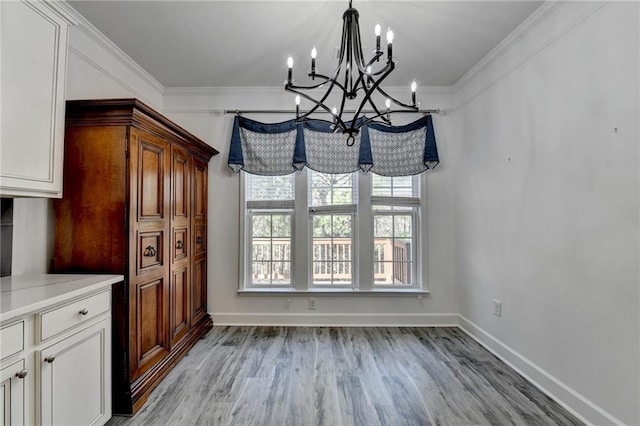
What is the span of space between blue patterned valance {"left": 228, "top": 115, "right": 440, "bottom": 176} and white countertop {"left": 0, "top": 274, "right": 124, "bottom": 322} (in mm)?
1889

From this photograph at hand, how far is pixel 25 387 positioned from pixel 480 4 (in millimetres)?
3413

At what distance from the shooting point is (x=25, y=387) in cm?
132

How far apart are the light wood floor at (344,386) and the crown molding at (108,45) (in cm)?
258

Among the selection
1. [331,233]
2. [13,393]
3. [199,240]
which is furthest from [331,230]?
[13,393]

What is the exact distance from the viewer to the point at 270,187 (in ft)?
11.7

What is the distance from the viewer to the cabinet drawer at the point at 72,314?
1.40 m

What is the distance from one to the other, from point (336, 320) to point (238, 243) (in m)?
1.44

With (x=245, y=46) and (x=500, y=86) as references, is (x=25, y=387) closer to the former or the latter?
(x=245, y=46)

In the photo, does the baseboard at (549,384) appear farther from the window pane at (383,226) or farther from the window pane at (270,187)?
the window pane at (270,187)

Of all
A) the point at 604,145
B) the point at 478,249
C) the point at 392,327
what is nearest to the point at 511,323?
the point at 478,249

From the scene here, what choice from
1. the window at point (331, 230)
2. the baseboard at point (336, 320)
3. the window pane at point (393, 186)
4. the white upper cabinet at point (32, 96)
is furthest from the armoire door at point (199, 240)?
the window pane at point (393, 186)

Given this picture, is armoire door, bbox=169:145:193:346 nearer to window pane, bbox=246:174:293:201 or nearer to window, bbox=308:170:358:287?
window pane, bbox=246:174:293:201

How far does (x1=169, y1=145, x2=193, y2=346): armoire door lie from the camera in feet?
8.44

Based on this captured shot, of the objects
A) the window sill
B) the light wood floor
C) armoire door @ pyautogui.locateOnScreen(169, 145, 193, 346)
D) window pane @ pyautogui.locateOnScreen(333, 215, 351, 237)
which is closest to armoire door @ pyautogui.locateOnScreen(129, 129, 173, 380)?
armoire door @ pyautogui.locateOnScreen(169, 145, 193, 346)
